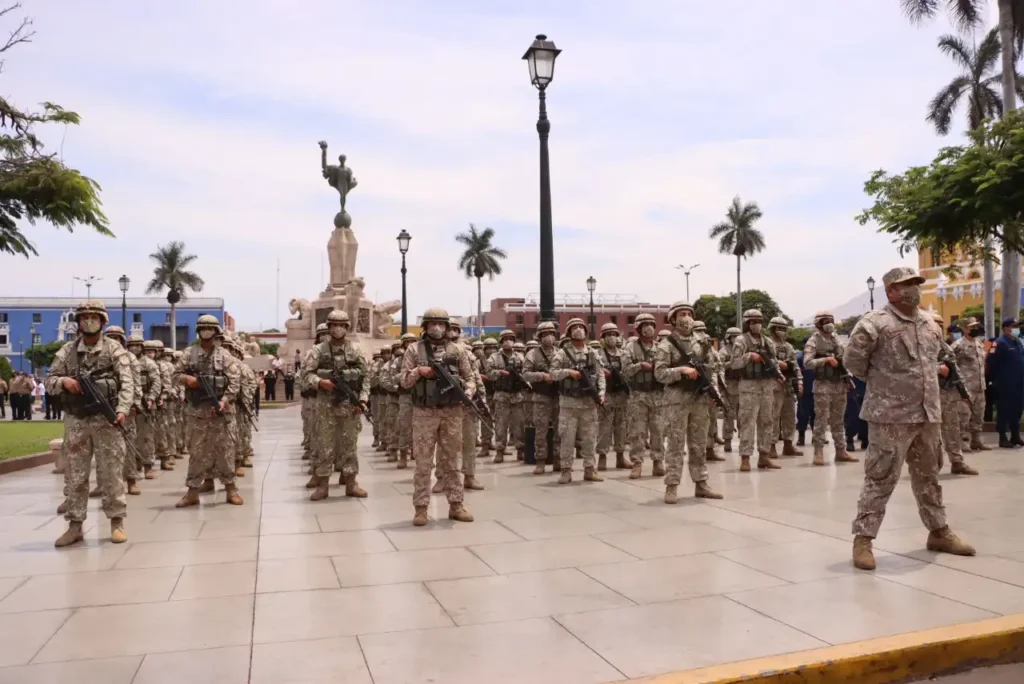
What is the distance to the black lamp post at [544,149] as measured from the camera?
12.8 metres

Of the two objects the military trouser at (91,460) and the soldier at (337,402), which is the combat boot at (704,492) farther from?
the military trouser at (91,460)

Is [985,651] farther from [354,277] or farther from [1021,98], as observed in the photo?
[354,277]

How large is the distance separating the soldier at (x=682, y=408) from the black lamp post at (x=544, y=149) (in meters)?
3.54

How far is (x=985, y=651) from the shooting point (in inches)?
175

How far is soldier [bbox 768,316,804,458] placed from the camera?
12820 mm

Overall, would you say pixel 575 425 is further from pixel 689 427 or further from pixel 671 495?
pixel 671 495

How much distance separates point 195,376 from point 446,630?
5.99 metres

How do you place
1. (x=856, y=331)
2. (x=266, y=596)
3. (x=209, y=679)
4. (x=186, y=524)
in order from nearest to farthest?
1. (x=209, y=679)
2. (x=266, y=596)
3. (x=856, y=331)
4. (x=186, y=524)

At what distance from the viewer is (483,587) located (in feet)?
18.8

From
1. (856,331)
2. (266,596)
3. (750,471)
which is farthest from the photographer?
(750,471)

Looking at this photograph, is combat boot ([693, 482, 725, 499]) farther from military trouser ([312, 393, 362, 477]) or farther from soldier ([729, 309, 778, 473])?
military trouser ([312, 393, 362, 477])

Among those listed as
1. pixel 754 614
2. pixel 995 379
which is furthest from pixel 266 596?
pixel 995 379

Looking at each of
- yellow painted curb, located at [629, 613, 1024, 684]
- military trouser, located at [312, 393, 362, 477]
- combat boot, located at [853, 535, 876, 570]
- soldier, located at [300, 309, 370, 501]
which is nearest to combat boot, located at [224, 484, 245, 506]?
soldier, located at [300, 309, 370, 501]

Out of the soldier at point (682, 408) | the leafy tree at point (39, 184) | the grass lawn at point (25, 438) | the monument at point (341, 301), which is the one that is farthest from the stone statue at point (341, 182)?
the soldier at point (682, 408)
